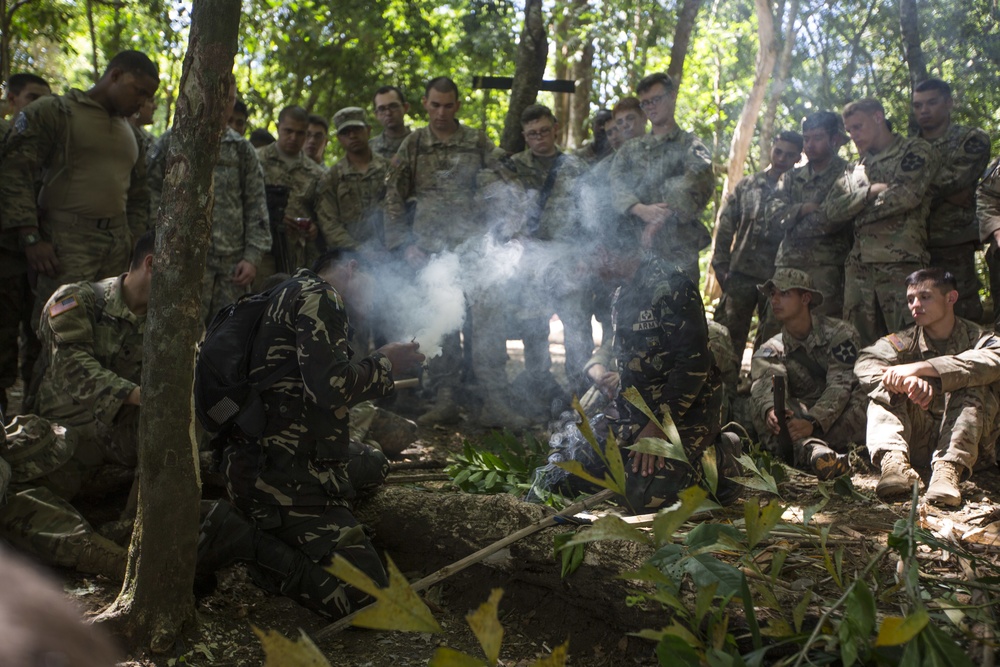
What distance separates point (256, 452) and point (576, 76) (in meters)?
11.0

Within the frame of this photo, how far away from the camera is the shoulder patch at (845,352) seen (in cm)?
572

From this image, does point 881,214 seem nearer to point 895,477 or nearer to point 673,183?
point 673,183

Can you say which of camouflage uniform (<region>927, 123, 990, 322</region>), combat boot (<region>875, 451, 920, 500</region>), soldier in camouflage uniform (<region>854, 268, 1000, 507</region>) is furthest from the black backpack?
camouflage uniform (<region>927, 123, 990, 322</region>)

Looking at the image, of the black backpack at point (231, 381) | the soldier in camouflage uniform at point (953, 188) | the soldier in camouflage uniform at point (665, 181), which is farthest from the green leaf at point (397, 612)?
the soldier in camouflage uniform at point (953, 188)

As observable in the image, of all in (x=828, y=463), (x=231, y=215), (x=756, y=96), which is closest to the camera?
(x=828, y=463)

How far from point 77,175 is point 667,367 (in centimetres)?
395

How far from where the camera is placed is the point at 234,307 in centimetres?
390

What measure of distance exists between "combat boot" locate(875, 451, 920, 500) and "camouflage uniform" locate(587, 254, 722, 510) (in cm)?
99

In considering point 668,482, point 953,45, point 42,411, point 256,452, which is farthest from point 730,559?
point 953,45

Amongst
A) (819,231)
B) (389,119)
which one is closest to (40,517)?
(389,119)

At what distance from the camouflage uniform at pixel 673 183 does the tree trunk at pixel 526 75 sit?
1667 millimetres

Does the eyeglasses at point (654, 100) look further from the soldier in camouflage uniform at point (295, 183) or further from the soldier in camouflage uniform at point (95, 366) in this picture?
the soldier in camouflage uniform at point (95, 366)

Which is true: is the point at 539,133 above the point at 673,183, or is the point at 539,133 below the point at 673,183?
above

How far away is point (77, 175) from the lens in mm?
5512
